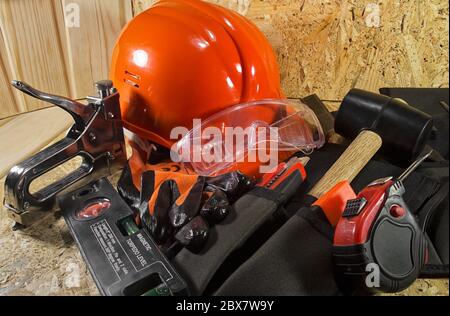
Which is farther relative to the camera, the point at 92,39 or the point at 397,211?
the point at 92,39

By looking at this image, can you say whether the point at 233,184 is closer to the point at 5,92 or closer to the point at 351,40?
the point at 351,40

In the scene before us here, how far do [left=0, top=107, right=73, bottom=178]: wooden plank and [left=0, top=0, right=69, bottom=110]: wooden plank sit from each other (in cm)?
7

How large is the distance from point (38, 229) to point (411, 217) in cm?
71

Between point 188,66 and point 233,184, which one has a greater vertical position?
point 188,66

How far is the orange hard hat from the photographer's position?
0.89 m

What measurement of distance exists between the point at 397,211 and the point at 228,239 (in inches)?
10.9

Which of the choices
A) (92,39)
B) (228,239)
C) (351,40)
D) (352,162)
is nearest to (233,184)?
(228,239)

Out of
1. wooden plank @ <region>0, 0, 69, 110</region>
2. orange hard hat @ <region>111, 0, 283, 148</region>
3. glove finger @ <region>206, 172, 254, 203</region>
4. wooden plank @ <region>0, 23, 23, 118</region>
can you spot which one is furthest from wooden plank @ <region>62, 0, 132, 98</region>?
glove finger @ <region>206, 172, 254, 203</region>

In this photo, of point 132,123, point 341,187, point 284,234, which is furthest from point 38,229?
point 341,187

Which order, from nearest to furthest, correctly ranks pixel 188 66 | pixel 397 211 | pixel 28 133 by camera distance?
pixel 397 211
pixel 188 66
pixel 28 133

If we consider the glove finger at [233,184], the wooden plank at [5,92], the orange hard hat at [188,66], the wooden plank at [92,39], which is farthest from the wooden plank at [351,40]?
the glove finger at [233,184]

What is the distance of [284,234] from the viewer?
65 cm

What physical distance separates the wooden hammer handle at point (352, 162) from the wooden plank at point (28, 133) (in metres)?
0.78

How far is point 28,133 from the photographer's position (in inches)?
45.7
